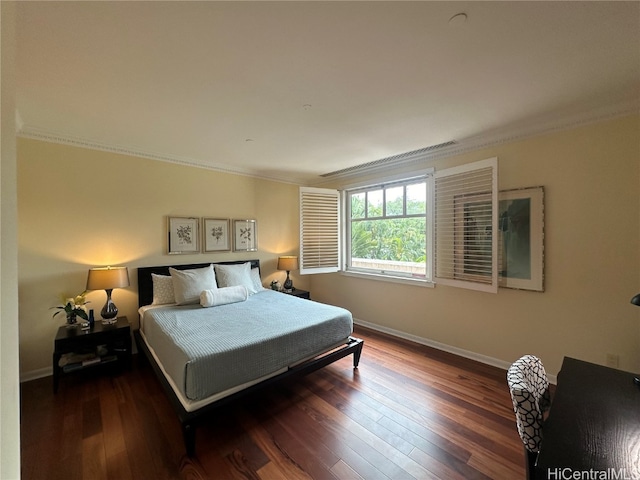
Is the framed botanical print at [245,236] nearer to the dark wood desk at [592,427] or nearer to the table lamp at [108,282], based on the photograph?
the table lamp at [108,282]

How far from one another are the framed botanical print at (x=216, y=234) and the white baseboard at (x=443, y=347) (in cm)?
243

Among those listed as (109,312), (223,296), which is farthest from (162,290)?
(223,296)

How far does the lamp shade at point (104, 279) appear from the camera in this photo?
A: 2648 millimetres

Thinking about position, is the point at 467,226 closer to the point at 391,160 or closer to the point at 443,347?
the point at 391,160

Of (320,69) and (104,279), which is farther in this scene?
(104,279)

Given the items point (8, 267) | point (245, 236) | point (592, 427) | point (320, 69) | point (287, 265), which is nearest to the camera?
point (8, 267)

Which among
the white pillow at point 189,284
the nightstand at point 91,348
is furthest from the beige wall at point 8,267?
the white pillow at point 189,284

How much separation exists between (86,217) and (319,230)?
2.97 m

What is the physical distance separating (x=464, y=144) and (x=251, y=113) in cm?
238

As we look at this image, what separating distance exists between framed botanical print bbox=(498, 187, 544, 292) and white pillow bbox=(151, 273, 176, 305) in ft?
12.4

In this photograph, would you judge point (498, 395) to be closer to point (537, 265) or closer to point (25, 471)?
point (537, 265)

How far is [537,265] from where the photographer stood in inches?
100

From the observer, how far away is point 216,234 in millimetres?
3852

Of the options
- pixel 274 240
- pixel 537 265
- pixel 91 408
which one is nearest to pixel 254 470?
pixel 91 408
